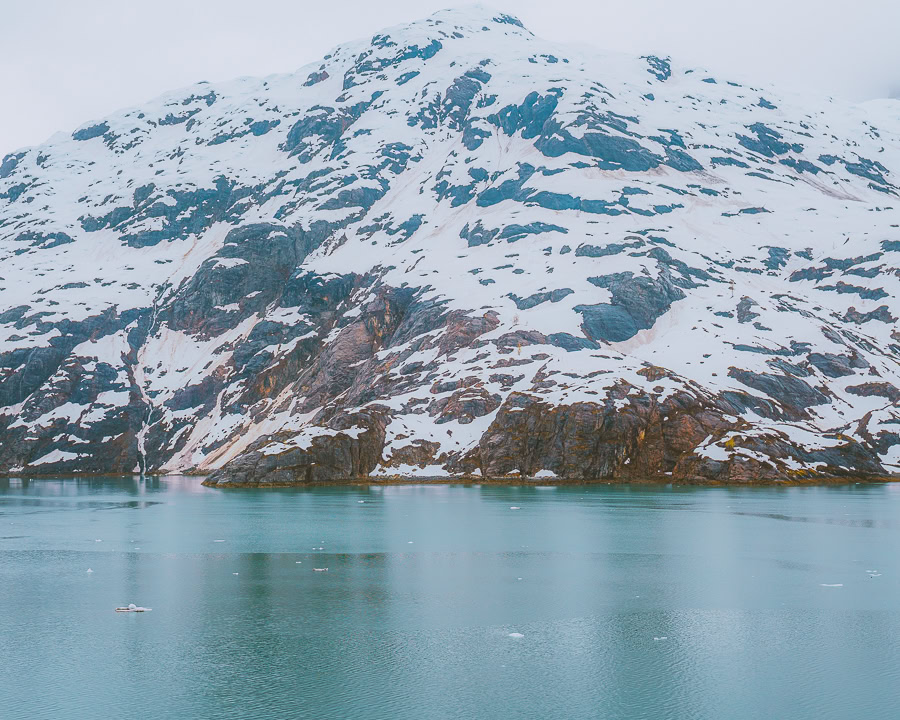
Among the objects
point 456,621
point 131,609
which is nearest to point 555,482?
point 456,621

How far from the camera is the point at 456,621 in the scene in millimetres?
43656

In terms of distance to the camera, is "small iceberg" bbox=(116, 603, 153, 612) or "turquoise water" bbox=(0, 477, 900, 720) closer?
"turquoise water" bbox=(0, 477, 900, 720)

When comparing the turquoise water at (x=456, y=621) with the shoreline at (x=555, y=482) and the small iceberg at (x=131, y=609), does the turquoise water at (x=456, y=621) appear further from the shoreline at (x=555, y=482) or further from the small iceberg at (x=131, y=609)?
the shoreline at (x=555, y=482)

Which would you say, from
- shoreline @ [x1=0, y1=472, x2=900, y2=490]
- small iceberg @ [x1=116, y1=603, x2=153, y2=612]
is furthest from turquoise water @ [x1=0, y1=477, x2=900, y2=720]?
shoreline @ [x1=0, y1=472, x2=900, y2=490]

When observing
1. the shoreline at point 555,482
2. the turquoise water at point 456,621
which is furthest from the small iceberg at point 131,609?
the shoreline at point 555,482

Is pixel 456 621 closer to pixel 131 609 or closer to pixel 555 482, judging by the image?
pixel 131 609

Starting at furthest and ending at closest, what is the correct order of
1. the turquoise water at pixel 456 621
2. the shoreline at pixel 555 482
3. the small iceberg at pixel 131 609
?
the shoreline at pixel 555 482, the small iceberg at pixel 131 609, the turquoise water at pixel 456 621

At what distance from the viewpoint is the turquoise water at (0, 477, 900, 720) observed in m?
31.4

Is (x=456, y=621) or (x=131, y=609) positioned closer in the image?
(x=456, y=621)

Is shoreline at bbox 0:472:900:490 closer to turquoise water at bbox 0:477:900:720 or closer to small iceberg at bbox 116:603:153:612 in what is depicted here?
turquoise water at bbox 0:477:900:720

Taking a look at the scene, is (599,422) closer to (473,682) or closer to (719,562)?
(719,562)

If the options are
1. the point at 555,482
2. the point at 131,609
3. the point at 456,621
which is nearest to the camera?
the point at 456,621

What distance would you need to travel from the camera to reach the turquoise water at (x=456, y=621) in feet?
103

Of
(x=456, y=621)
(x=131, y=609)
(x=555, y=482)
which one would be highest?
(x=131, y=609)
